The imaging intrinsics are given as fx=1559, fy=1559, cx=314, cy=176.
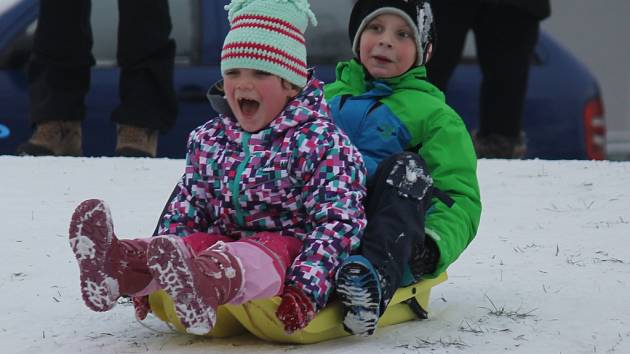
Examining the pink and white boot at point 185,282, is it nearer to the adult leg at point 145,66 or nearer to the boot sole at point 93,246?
the boot sole at point 93,246

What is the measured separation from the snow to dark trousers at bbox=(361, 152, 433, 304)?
0.22 m

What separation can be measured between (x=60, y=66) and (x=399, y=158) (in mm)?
3394

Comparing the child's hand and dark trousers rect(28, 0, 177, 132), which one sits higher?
the child's hand

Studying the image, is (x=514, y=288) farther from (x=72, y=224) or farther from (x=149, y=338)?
(x=72, y=224)

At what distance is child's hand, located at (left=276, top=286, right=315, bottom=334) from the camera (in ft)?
A: 12.9

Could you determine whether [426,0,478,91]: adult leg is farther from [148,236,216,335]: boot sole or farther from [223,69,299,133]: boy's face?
[148,236,216,335]: boot sole

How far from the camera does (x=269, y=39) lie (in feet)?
13.8

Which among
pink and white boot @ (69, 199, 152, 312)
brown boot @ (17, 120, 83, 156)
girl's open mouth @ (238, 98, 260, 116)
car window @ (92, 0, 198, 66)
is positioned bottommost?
brown boot @ (17, 120, 83, 156)

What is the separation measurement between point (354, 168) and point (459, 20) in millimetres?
3526

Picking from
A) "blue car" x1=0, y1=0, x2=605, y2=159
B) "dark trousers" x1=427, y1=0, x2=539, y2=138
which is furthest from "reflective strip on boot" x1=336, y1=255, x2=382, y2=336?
"blue car" x1=0, y1=0, x2=605, y2=159

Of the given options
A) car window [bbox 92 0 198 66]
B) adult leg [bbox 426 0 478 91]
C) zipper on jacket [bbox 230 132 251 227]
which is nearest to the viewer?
zipper on jacket [bbox 230 132 251 227]

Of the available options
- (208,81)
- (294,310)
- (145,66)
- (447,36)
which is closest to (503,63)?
(447,36)

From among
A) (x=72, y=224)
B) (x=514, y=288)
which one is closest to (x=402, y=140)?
(x=514, y=288)

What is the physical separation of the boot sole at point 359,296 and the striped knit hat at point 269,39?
1.91 feet
